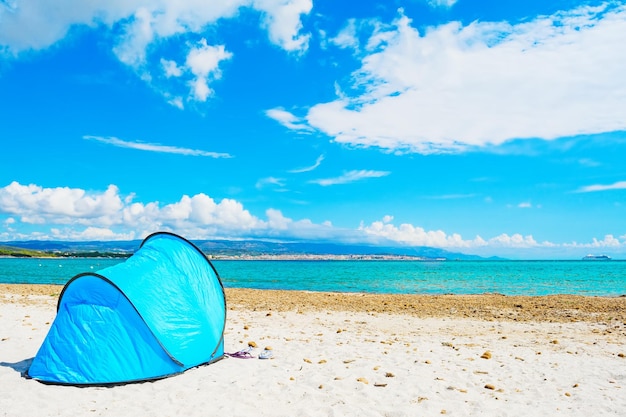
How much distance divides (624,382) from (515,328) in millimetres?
7402

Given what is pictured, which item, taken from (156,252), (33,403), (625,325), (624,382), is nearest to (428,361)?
(624,382)

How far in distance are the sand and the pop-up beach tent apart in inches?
12.4

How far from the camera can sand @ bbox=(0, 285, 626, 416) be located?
715 cm

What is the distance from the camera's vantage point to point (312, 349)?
11.3 m

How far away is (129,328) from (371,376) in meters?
4.64

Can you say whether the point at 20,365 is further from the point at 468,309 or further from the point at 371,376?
the point at 468,309

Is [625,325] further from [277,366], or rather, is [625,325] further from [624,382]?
[277,366]

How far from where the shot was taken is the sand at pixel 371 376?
715 cm

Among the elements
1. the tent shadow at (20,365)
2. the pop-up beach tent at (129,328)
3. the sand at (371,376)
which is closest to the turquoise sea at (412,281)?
the sand at (371,376)

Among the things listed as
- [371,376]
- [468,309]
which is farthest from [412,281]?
[371,376]

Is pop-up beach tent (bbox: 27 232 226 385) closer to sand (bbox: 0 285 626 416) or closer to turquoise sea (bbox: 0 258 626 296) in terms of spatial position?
sand (bbox: 0 285 626 416)

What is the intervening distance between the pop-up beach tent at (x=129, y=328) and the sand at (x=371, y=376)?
31 cm

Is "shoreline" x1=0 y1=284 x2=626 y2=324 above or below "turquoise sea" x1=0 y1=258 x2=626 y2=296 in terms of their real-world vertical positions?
above

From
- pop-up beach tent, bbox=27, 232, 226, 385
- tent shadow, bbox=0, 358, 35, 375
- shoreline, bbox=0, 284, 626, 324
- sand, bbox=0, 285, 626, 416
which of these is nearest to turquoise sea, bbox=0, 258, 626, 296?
shoreline, bbox=0, 284, 626, 324
